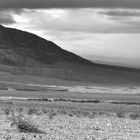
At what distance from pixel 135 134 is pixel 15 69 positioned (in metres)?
177

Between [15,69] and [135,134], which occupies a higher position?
[15,69]

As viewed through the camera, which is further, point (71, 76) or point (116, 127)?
point (71, 76)

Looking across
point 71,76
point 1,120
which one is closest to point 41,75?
point 71,76

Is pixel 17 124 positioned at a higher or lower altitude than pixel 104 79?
lower

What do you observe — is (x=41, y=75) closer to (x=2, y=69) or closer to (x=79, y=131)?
(x=2, y=69)

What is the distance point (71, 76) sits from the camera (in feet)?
639

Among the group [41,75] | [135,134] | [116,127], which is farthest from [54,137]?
[41,75]

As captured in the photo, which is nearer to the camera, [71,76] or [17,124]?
[17,124]

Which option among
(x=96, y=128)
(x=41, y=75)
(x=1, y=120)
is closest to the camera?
(x=96, y=128)

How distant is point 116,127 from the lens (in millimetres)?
26453

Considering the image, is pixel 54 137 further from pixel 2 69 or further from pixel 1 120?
pixel 2 69

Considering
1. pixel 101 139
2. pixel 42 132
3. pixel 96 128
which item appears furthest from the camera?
pixel 96 128

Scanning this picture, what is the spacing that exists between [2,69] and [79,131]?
177m

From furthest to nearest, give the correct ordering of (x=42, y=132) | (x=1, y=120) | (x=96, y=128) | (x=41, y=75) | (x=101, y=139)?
1. (x=41, y=75)
2. (x=1, y=120)
3. (x=96, y=128)
4. (x=42, y=132)
5. (x=101, y=139)
